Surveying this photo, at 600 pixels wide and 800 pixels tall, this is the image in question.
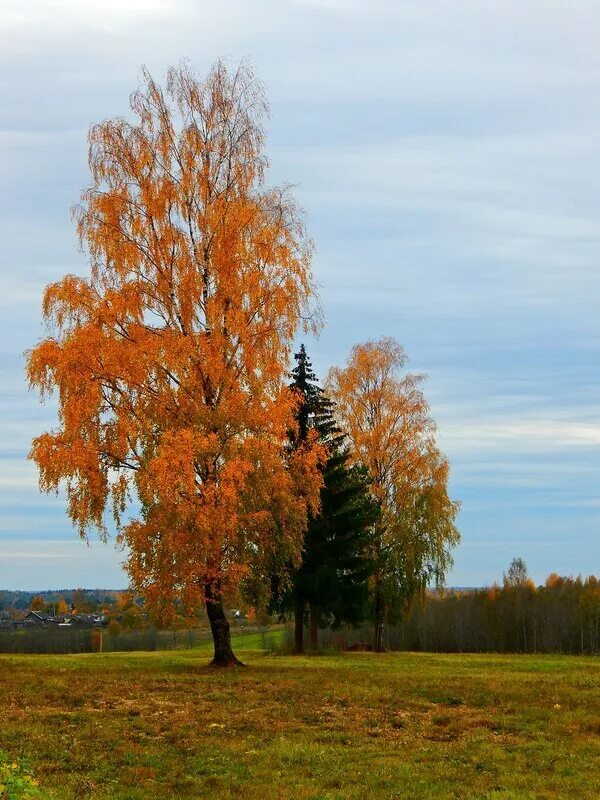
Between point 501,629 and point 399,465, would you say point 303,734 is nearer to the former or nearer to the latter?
point 399,465

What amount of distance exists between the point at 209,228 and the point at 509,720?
18717 mm

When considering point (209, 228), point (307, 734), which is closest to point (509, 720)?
point (307, 734)

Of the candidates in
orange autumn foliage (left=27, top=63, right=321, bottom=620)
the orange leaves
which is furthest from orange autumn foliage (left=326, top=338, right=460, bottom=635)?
orange autumn foliage (left=27, top=63, right=321, bottom=620)

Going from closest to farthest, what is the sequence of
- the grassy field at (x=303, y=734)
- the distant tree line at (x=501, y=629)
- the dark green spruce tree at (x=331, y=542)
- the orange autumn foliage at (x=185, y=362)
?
1. the grassy field at (x=303, y=734)
2. the orange autumn foliage at (x=185, y=362)
3. the dark green spruce tree at (x=331, y=542)
4. the distant tree line at (x=501, y=629)

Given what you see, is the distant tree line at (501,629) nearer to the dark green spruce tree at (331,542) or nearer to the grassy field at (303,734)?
the dark green spruce tree at (331,542)

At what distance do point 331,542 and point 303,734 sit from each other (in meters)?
25.9

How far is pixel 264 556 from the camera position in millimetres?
29875

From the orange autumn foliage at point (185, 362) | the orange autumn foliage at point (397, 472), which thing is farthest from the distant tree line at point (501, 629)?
Result: the orange autumn foliage at point (185, 362)

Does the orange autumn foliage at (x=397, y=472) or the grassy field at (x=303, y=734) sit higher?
the orange autumn foliage at (x=397, y=472)

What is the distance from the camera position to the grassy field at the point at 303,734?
14.4 metres

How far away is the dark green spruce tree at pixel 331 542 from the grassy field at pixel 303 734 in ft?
49.0

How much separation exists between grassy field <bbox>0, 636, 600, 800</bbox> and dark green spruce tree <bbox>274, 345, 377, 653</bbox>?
1493cm

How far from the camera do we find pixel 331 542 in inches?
1743

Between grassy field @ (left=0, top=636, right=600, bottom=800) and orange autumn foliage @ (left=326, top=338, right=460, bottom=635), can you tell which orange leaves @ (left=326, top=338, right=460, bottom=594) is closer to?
orange autumn foliage @ (left=326, top=338, right=460, bottom=635)
